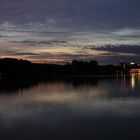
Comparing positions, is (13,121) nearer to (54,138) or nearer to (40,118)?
(40,118)

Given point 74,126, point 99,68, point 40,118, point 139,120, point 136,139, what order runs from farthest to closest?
1. point 99,68
2. point 40,118
3. point 139,120
4. point 74,126
5. point 136,139

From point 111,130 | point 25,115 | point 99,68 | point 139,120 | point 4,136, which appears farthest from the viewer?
point 99,68

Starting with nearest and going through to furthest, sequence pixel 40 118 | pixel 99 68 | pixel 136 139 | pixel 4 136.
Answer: pixel 136 139 → pixel 4 136 → pixel 40 118 → pixel 99 68

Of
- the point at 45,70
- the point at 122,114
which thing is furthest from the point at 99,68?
the point at 122,114

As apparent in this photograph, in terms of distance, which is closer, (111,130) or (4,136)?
(4,136)

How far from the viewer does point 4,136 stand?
9.81m

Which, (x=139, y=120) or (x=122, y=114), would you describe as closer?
(x=139, y=120)

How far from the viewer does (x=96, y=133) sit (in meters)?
10.1

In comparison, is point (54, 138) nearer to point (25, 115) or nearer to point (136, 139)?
point (136, 139)

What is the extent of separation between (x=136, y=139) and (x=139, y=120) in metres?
3.05

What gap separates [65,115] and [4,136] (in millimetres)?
4331

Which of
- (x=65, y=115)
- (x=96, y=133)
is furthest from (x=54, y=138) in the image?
(x=65, y=115)

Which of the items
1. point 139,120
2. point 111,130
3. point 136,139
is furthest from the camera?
point 139,120

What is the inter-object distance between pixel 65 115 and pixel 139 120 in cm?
327
